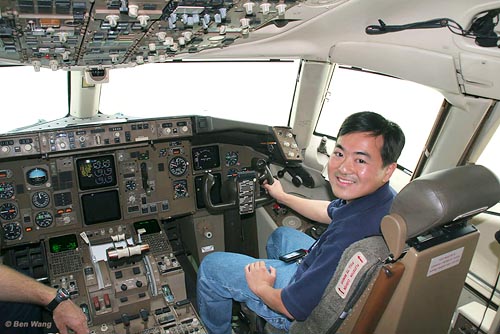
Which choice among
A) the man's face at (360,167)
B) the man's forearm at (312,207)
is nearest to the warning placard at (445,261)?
the man's face at (360,167)

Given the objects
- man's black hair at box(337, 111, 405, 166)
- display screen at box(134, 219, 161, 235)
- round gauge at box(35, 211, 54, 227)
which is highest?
man's black hair at box(337, 111, 405, 166)

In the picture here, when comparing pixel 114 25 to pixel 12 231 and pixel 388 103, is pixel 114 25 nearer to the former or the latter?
pixel 12 231

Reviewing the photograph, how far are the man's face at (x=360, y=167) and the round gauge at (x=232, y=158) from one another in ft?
6.53

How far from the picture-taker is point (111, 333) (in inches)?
103

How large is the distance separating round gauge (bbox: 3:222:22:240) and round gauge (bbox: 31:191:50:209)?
20cm

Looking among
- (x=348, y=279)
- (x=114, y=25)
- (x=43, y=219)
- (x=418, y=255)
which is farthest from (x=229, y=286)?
(x=43, y=219)

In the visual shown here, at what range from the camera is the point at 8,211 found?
3141 millimetres

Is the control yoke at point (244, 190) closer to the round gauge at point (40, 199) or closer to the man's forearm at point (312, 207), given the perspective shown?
the man's forearm at point (312, 207)

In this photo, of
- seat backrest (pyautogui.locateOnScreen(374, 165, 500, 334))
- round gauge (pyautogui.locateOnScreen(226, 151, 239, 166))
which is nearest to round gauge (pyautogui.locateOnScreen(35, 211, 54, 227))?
round gauge (pyautogui.locateOnScreen(226, 151, 239, 166))

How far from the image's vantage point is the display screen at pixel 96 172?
331 cm

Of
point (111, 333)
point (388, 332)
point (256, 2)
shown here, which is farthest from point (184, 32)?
point (111, 333)

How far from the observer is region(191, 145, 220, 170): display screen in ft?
12.0

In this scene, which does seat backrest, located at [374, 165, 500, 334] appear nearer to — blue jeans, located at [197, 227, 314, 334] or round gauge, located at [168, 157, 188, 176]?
blue jeans, located at [197, 227, 314, 334]

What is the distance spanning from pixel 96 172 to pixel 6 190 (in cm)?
65
